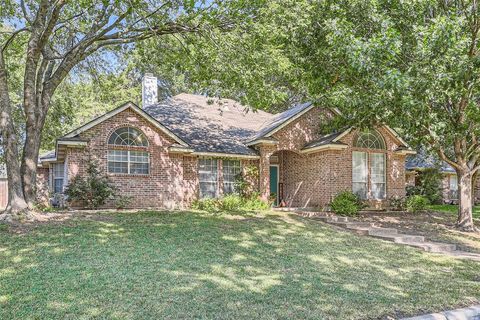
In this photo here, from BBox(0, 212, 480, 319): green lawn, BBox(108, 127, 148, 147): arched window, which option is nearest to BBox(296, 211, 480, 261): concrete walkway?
BBox(0, 212, 480, 319): green lawn

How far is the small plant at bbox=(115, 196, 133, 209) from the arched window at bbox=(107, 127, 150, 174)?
1.09 m

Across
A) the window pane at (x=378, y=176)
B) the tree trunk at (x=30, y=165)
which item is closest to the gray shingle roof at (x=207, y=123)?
the window pane at (x=378, y=176)

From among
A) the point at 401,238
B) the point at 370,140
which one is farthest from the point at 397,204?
the point at 401,238

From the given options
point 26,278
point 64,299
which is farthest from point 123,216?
point 64,299

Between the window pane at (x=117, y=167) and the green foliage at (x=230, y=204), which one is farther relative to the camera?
the green foliage at (x=230, y=204)

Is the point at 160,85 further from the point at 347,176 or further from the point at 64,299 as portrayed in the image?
the point at 64,299

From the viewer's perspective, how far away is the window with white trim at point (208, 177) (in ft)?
56.3

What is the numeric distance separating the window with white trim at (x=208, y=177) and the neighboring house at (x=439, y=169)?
45.7 ft

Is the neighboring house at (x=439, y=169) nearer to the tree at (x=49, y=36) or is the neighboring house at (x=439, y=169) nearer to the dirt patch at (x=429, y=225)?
the dirt patch at (x=429, y=225)

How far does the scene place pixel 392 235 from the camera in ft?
39.7

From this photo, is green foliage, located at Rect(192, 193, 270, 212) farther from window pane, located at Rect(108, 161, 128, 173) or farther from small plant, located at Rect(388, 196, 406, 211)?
small plant, located at Rect(388, 196, 406, 211)

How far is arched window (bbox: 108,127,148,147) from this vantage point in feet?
49.5

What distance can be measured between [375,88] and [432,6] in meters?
3.80

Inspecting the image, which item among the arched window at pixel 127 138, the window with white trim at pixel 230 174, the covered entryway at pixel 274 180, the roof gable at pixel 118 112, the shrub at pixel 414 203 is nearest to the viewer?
the roof gable at pixel 118 112
